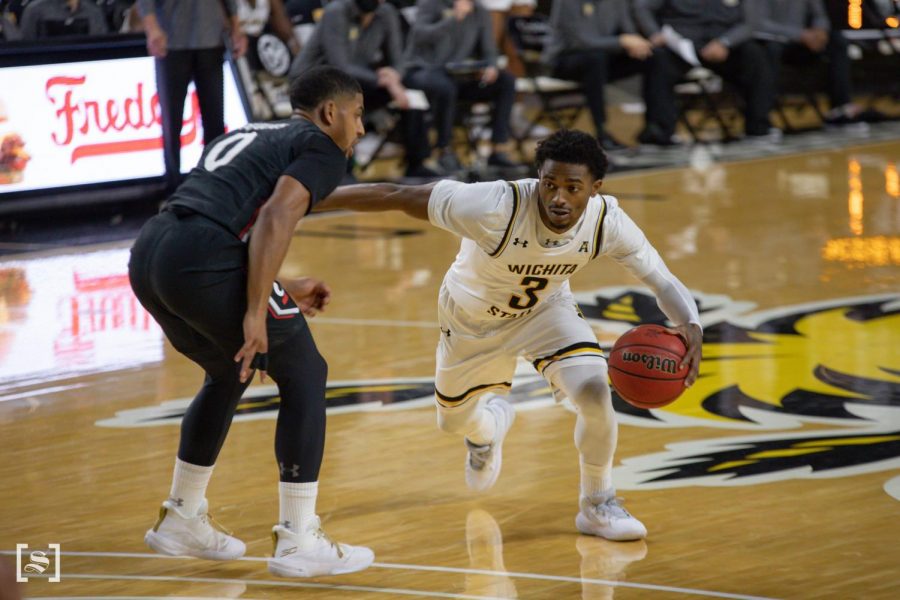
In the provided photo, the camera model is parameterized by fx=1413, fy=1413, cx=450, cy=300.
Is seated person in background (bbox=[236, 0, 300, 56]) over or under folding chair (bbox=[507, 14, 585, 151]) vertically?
over

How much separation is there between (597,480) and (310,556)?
1.02 metres

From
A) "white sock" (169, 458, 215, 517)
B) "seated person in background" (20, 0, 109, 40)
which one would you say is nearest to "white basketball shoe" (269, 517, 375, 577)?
"white sock" (169, 458, 215, 517)

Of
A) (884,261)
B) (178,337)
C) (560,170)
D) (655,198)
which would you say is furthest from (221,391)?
(655,198)

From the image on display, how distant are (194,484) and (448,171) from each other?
8.65m

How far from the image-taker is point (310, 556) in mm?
4305

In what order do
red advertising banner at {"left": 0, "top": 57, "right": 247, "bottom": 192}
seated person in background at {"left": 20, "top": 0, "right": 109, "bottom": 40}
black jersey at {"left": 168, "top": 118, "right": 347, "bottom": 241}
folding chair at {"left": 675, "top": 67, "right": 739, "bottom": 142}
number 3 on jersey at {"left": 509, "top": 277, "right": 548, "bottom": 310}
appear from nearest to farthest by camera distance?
black jersey at {"left": 168, "top": 118, "right": 347, "bottom": 241}, number 3 on jersey at {"left": 509, "top": 277, "right": 548, "bottom": 310}, red advertising banner at {"left": 0, "top": 57, "right": 247, "bottom": 192}, seated person in background at {"left": 20, "top": 0, "right": 109, "bottom": 40}, folding chair at {"left": 675, "top": 67, "right": 739, "bottom": 142}

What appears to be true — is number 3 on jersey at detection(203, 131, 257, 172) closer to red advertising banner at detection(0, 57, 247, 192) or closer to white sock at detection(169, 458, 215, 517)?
white sock at detection(169, 458, 215, 517)

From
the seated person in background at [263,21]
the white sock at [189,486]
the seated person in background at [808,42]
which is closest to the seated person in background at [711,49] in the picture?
the seated person in background at [808,42]

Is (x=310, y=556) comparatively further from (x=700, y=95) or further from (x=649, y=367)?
(x=700, y=95)

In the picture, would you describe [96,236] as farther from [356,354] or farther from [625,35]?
[625,35]

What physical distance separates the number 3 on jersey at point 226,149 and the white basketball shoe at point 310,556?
1130 millimetres

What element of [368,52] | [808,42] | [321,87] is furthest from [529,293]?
[808,42]

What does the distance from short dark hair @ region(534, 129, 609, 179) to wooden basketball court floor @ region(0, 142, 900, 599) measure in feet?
3.99

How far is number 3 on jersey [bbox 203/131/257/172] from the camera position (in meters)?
4.30
